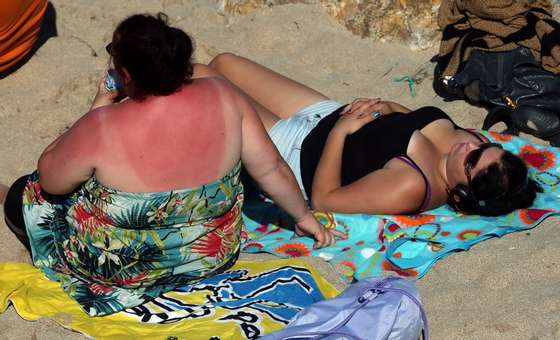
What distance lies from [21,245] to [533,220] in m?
2.41

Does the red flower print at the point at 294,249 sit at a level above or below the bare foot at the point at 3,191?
below

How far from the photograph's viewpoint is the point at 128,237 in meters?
3.55

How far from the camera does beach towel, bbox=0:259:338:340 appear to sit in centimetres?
350

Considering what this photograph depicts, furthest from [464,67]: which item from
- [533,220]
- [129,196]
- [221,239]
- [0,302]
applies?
[0,302]

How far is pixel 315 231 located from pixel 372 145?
1.95 feet

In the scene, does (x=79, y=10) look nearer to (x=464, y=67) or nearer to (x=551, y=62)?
(x=464, y=67)

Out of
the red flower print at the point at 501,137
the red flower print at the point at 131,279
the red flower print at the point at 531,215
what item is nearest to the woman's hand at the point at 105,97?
the red flower print at the point at 131,279

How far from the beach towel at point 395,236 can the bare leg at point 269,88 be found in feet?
2.18

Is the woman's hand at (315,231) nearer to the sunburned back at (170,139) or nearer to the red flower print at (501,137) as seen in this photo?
the sunburned back at (170,139)

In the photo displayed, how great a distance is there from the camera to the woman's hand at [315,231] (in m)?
3.97

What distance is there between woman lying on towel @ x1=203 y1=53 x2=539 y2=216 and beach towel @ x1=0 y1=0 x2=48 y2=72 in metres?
1.48

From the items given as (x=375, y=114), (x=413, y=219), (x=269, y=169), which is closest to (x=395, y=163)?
(x=413, y=219)

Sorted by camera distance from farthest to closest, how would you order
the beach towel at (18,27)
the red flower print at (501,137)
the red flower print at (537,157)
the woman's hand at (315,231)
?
1. the beach towel at (18,27)
2. the red flower print at (501,137)
3. the red flower print at (537,157)
4. the woman's hand at (315,231)

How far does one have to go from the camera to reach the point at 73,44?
5.78 metres
